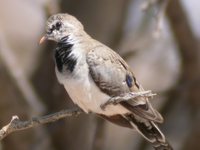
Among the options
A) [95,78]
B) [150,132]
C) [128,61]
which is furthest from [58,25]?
[128,61]

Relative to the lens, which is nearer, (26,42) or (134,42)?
(134,42)

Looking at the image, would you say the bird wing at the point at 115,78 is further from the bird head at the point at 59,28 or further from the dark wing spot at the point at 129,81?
the bird head at the point at 59,28

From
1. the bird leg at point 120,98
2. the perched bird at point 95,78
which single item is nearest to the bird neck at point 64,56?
the perched bird at point 95,78

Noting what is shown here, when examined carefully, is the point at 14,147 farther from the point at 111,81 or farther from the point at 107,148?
the point at 111,81

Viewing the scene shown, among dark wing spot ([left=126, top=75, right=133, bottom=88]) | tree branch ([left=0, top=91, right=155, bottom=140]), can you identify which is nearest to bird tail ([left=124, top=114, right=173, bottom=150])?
dark wing spot ([left=126, top=75, right=133, bottom=88])

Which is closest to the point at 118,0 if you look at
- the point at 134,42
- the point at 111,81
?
the point at 134,42

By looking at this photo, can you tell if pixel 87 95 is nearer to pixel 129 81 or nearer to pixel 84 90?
pixel 84 90

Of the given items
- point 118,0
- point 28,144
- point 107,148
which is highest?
point 118,0
